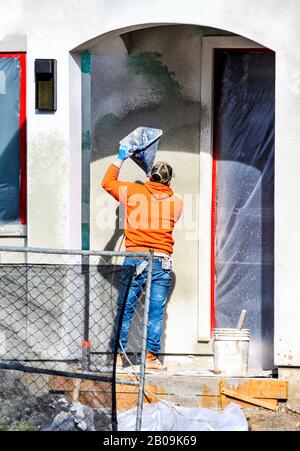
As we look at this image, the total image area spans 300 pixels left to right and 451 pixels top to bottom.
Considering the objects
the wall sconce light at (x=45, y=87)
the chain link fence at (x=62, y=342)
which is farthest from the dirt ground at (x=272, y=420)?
the wall sconce light at (x=45, y=87)

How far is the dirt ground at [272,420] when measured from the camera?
9375mm

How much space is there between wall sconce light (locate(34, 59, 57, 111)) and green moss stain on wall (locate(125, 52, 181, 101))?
118 centimetres

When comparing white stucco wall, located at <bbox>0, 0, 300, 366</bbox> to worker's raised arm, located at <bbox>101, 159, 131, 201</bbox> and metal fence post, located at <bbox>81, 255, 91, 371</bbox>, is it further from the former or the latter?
metal fence post, located at <bbox>81, 255, 91, 371</bbox>

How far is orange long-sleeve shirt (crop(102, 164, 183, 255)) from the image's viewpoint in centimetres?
1030

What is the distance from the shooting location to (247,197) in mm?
11039

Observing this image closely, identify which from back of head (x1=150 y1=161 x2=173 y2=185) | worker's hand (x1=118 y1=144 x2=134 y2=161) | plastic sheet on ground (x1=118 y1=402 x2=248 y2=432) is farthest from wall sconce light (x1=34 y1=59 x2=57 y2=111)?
plastic sheet on ground (x1=118 y1=402 x2=248 y2=432)

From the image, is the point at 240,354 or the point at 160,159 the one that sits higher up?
the point at 160,159

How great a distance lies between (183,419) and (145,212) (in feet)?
6.39

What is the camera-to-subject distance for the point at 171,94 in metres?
11.0

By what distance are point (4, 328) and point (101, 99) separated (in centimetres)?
324

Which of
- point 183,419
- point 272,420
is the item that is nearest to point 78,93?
point 183,419
